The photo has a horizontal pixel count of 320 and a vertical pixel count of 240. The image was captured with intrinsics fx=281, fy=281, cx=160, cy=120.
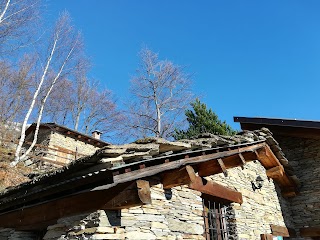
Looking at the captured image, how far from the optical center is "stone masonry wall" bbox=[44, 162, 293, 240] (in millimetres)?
3271

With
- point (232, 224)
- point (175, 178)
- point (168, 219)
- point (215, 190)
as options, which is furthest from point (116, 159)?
point (232, 224)

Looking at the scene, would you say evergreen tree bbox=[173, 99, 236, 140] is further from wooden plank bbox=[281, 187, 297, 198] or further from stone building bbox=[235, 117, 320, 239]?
wooden plank bbox=[281, 187, 297, 198]

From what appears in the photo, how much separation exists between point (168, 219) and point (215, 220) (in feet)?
5.81

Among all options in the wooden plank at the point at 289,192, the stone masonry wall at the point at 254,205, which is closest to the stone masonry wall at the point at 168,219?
the stone masonry wall at the point at 254,205

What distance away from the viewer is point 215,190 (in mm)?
5160

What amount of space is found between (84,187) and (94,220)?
1.38ft

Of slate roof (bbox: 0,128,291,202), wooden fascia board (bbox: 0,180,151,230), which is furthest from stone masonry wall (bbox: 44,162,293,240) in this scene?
slate roof (bbox: 0,128,291,202)

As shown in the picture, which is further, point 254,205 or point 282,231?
point 282,231

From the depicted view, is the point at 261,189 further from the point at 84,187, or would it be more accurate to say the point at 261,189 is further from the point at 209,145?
the point at 84,187

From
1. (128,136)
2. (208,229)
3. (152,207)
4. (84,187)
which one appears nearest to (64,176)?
(84,187)

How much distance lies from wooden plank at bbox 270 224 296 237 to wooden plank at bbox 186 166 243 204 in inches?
66.1

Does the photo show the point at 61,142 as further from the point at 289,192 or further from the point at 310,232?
the point at 310,232

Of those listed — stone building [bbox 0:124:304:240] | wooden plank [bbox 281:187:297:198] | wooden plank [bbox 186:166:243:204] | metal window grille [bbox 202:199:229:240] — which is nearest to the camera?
stone building [bbox 0:124:304:240]

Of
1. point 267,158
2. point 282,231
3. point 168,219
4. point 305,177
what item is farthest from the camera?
point 305,177
